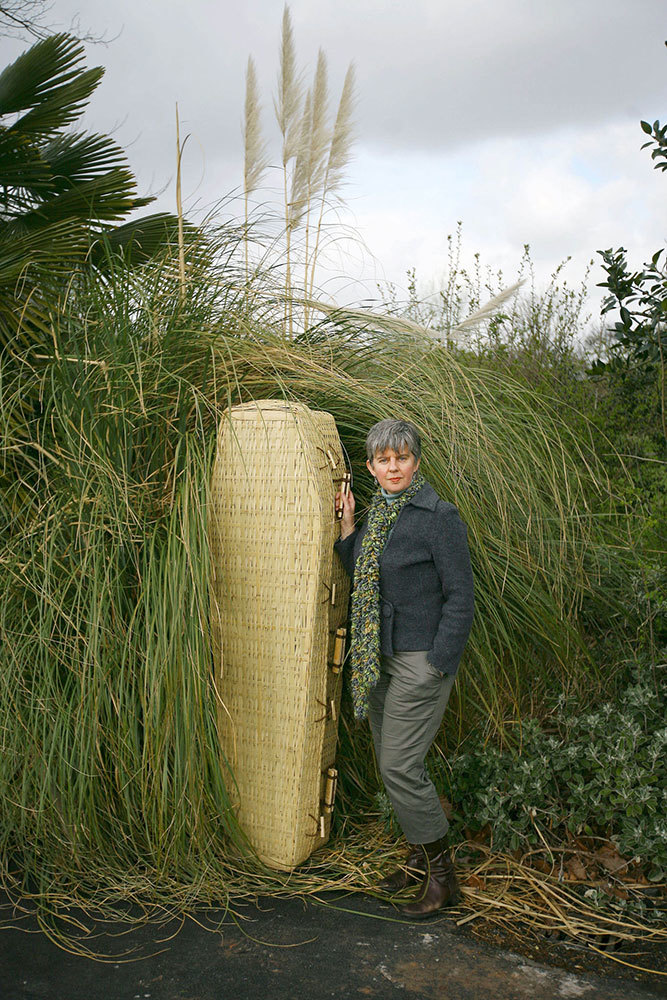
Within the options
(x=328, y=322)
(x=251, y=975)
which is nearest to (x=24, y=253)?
(x=328, y=322)

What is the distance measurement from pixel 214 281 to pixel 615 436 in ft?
7.58

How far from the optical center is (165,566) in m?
3.05

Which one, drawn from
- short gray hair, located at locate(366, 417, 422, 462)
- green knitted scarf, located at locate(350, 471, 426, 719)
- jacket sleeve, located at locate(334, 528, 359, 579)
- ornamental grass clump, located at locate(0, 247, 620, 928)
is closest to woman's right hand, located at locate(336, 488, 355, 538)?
jacket sleeve, located at locate(334, 528, 359, 579)

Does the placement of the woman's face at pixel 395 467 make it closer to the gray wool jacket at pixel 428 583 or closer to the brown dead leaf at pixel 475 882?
the gray wool jacket at pixel 428 583

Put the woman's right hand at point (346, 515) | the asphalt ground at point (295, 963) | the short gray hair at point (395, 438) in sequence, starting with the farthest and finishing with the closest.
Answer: the woman's right hand at point (346, 515) → the short gray hair at point (395, 438) → the asphalt ground at point (295, 963)

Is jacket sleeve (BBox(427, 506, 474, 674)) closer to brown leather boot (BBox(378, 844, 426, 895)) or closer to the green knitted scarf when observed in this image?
the green knitted scarf

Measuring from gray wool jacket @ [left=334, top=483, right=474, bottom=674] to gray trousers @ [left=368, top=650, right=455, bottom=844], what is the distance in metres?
0.06

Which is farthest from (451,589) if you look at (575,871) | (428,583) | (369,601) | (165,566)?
→ (575,871)

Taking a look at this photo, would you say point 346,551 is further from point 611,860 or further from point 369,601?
point 611,860

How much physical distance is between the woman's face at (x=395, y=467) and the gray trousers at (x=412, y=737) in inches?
21.5

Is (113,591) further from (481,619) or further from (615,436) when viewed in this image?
(615,436)

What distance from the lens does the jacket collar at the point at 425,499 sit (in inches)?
113

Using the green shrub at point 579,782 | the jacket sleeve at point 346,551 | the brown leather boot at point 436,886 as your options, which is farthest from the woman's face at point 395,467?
the brown leather boot at point 436,886

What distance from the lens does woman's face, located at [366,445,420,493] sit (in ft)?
9.57
